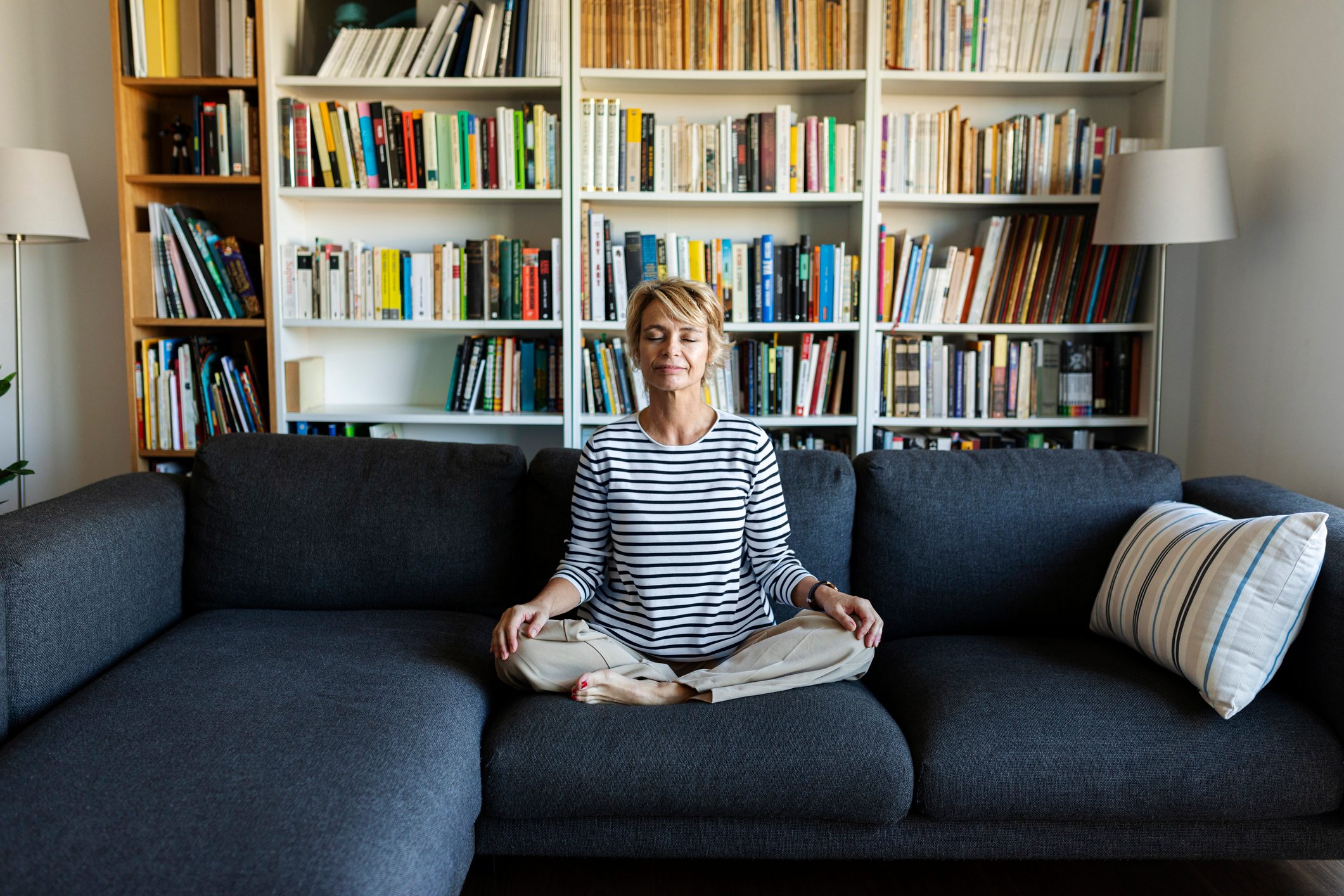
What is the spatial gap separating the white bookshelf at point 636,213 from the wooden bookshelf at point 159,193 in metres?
0.05

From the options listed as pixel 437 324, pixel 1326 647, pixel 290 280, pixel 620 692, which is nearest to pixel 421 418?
pixel 437 324

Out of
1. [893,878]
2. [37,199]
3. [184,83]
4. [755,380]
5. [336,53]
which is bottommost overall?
[893,878]

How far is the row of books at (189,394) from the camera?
306cm

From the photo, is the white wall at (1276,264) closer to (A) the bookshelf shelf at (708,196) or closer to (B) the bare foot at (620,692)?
(A) the bookshelf shelf at (708,196)

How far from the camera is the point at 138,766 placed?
1.30m

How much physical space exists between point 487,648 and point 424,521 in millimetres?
317

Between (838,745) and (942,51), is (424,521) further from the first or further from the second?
(942,51)

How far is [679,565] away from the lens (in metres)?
1.77

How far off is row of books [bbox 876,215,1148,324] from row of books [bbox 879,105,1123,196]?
0.37 ft

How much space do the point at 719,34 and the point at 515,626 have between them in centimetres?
207

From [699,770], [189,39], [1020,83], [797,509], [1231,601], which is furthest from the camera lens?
[1020,83]

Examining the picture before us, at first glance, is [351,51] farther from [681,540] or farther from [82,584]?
[681,540]

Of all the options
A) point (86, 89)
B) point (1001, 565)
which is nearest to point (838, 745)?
point (1001, 565)

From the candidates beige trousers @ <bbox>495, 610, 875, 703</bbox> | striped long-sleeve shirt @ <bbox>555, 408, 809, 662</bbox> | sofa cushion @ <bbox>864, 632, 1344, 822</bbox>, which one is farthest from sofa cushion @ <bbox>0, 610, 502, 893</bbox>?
sofa cushion @ <bbox>864, 632, 1344, 822</bbox>
